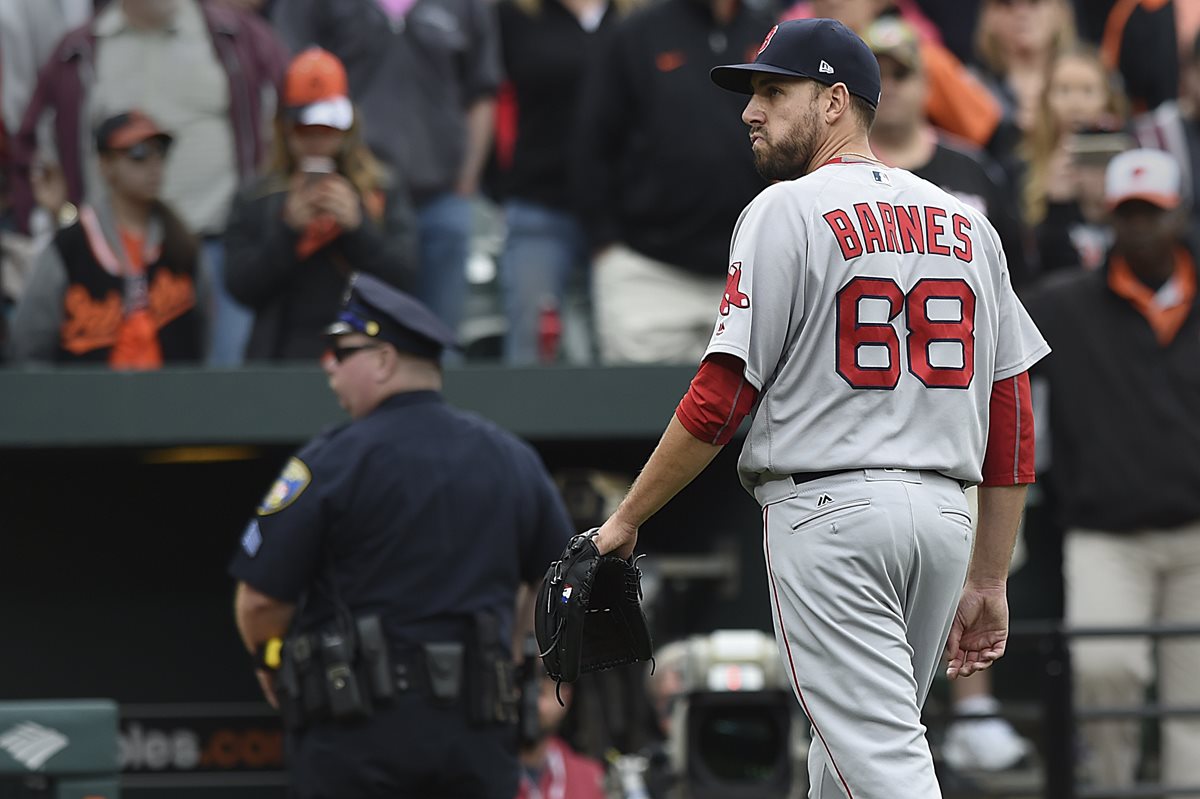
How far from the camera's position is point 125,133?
7.75 m

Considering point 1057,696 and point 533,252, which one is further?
point 533,252

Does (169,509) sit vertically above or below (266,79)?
below

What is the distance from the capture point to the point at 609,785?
746 centimetres

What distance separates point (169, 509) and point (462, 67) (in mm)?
2283

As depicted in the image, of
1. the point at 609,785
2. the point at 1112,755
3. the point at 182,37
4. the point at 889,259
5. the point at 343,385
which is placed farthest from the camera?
the point at 182,37

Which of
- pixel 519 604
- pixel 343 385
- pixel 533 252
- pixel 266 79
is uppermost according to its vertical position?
pixel 266 79

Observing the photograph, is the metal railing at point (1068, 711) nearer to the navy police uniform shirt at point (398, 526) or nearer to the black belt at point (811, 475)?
the navy police uniform shirt at point (398, 526)

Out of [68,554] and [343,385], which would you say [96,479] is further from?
[343,385]

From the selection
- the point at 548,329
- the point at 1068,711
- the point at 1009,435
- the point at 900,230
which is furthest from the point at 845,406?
the point at 548,329

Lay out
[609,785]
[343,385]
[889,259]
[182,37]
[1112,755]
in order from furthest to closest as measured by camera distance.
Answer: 1. [182,37]
2. [1112,755]
3. [609,785]
4. [343,385]
5. [889,259]

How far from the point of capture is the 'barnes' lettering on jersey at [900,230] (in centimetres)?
420

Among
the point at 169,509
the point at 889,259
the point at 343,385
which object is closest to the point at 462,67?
the point at 169,509

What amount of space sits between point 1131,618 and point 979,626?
11.3ft

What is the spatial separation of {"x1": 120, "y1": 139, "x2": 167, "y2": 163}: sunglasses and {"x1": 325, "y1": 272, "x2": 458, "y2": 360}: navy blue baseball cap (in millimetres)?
2044
